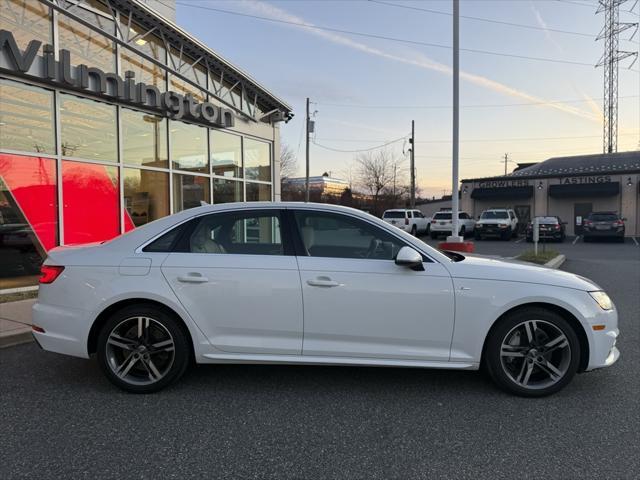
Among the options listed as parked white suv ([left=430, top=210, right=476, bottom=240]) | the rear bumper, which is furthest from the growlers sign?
parked white suv ([left=430, top=210, right=476, bottom=240])

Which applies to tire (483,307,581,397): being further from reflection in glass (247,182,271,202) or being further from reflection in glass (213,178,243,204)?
reflection in glass (247,182,271,202)

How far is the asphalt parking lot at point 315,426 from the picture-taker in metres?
2.67

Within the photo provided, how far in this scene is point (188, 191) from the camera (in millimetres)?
11859

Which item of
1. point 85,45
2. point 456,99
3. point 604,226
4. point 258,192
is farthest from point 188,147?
point 604,226

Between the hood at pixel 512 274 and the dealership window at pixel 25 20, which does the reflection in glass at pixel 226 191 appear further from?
the hood at pixel 512 274

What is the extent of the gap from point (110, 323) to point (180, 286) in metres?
0.67

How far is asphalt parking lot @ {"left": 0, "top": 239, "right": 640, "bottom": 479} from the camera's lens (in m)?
2.67

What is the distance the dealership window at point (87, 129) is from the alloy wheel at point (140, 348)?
6.50 metres

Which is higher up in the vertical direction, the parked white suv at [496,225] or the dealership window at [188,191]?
the dealership window at [188,191]

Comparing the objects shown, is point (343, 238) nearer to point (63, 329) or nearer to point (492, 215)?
point (63, 329)

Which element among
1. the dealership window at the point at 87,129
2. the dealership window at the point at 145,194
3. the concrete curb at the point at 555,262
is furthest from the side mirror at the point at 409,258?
the concrete curb at the point at 555,262

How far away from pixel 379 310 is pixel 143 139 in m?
8.82

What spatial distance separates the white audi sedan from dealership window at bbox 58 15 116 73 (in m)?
7.08

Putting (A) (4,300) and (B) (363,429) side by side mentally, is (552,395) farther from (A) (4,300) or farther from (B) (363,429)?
(A) (4,300)
